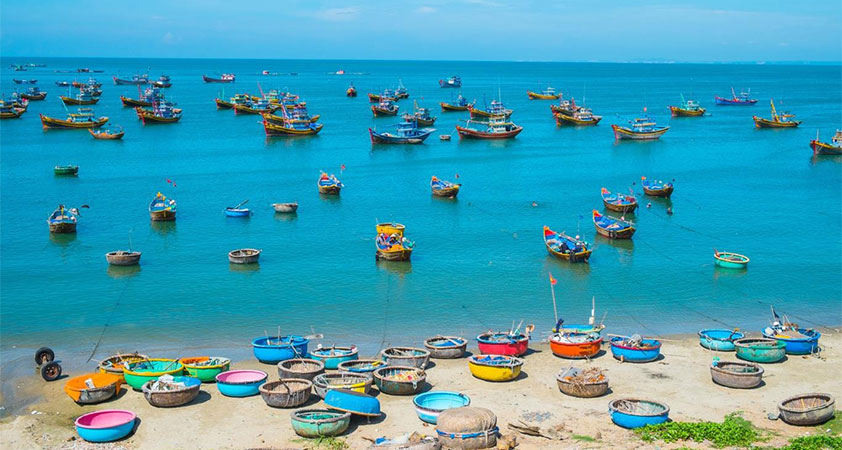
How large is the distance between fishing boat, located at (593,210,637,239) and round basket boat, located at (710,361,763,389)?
1971cm

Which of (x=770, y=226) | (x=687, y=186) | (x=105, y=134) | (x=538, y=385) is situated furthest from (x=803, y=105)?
(x=538, y=385)

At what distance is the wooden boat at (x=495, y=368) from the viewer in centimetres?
2519

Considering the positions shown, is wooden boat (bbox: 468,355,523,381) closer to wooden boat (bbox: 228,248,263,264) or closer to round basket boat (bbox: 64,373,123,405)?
round basket boat (bbox: 64,373,123,405)

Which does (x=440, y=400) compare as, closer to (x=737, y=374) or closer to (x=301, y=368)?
(x=301, y=368)

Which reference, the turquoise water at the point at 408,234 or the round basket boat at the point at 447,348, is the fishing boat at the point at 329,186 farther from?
the round basket boat at the point at 447,348

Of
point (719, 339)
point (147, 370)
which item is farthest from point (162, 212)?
point (719, 339)

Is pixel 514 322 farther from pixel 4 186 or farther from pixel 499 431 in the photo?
pixel 4 186

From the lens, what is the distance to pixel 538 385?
82.3 feet

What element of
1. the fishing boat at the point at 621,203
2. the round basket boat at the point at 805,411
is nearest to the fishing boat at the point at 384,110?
the fishing boat at the point at 621,203

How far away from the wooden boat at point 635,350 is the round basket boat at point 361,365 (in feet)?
25.1

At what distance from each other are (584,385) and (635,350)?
13.6 feet

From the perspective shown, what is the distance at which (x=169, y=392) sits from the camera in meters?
23.1

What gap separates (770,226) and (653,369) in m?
27.6

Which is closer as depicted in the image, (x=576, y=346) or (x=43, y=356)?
(x=576, y=346)
